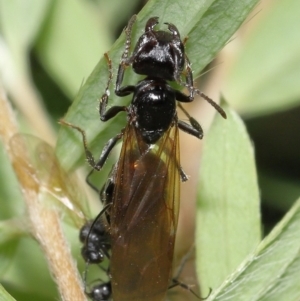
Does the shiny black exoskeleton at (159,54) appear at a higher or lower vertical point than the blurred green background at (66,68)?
higher

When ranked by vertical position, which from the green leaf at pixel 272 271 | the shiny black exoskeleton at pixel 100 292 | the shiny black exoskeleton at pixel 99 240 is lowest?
the shiny black exoskeleton at pixel 100 292

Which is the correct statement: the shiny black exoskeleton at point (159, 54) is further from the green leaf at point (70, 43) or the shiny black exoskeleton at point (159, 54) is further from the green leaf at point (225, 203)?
the green leaf at point (70, 43)

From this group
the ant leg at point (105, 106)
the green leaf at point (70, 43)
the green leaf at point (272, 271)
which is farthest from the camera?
the green leaf at point (70, 43)

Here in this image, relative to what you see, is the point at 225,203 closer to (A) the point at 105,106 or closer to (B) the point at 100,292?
(A) the point at 105,106

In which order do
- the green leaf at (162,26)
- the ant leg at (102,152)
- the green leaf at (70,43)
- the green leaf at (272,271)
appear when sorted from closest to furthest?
the green leaf at (272,271) → the green leaf at (162,26) → the ant leg at (102,152) → the green leaf at (70,43)

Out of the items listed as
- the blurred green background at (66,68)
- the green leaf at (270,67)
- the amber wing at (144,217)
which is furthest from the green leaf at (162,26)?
the green leaf at (270,67)

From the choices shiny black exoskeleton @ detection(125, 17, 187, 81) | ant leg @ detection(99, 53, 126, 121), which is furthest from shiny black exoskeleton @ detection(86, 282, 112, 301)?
shiny black exoskeleton @ detection(125, 17, 187, 81)

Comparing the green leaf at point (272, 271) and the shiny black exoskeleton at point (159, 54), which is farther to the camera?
the shiny black exoskeleton at point (159, 54)

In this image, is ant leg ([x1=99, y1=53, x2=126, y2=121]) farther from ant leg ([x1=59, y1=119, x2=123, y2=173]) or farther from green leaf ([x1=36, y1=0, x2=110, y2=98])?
green leaf ([x1=36, y1=0, x2=110, y2=98])
